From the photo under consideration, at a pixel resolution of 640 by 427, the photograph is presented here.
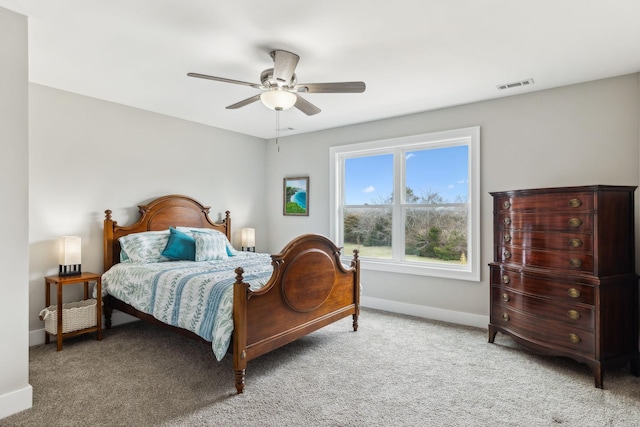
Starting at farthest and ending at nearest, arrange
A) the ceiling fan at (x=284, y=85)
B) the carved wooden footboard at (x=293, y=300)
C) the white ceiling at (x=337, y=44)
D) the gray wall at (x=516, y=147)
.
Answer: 1. the gray wall at (x=516, y=147)
2. the ceiling fan at (x=284, y=85)
3. the carved wooden footboard at (x=293, y=300)
4. the white ceiling at (x=337, y=44)

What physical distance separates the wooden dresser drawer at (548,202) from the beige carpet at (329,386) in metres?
1.33

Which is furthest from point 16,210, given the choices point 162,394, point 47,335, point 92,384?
point 47,335

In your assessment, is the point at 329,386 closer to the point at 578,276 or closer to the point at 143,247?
the point at 578,276

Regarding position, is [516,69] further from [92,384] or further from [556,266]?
[92,384]

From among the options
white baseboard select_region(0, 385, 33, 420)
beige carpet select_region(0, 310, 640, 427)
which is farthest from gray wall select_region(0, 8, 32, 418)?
beige carpet select_region(0, 310, 640, 427)

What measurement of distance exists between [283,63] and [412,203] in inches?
102

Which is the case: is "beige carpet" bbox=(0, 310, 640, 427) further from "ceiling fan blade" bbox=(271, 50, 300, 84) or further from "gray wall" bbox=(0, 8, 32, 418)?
"ceiling fan blade" bbox=(271, 50, 300, 84)

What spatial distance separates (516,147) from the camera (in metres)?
3.74

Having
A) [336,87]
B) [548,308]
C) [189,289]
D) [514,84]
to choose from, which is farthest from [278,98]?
[548,308]

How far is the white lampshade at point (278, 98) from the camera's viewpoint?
2746 millimetres

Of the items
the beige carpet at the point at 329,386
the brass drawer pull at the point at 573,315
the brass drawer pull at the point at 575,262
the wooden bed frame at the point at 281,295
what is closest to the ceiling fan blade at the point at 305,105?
the wooden bed frame at the point at 281,295

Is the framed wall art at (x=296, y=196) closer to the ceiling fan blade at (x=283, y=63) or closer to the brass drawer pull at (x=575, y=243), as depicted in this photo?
the ceiling fan blade at (x=283, y=63)

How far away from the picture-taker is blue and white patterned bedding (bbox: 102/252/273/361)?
103 inches

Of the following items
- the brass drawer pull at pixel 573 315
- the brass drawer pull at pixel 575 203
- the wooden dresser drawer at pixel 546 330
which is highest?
the brass drawer pull at pixel 575 203
